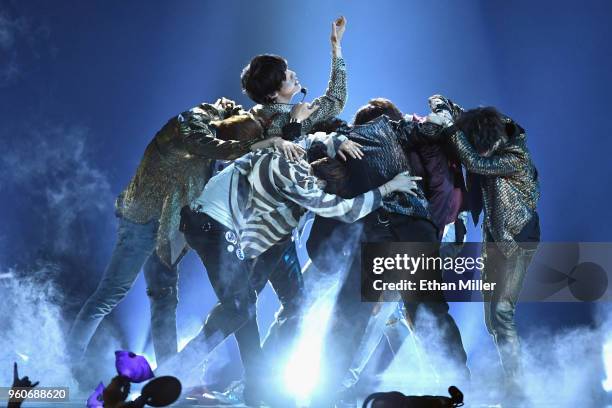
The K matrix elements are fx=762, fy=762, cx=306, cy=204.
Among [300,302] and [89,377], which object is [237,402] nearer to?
[300,302]

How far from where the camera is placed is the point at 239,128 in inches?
150

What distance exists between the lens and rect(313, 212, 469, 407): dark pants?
3.60 meters

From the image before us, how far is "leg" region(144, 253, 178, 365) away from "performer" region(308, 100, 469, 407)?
750 millimetres

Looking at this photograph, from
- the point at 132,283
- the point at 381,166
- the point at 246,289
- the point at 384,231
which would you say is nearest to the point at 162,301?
the point at 132,283

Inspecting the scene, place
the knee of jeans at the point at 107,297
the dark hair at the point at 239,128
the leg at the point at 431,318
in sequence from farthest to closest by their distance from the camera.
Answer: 1. the knee of jeans at the point at 107,297
2. the dark hair at the point at 239,128
3. the leg at the point at 431,318

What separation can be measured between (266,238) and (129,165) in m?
0.92

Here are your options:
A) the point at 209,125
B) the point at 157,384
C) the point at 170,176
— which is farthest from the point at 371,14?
the point at 157,384

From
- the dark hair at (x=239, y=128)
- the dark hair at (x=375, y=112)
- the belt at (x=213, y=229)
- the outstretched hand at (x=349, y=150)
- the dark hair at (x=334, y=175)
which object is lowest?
the belt at (x=213, y=229)

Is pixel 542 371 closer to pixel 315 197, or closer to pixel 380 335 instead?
pixel 380 335

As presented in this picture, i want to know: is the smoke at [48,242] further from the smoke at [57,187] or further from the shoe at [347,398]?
the shoe at [347,398]

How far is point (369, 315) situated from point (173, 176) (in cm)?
121

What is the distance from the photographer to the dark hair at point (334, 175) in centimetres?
377

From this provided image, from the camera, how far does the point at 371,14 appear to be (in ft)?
14.6

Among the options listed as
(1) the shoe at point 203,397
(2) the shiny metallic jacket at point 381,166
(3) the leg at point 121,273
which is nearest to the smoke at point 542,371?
(2) the shiny metallic jacket at point 381,166
